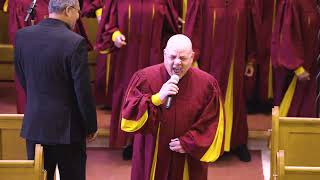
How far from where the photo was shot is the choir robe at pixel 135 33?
550 centimetres

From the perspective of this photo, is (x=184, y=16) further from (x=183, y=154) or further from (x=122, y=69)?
(x=183, y=154)

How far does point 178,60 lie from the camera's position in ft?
12.2

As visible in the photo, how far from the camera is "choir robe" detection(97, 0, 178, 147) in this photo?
5.50 meters

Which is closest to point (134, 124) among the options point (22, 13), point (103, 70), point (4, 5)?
point (22, 13)

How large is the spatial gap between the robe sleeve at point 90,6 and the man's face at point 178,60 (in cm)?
214

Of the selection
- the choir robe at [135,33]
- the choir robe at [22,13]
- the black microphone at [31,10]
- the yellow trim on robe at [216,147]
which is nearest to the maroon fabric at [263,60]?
the choir robe at [135,33]

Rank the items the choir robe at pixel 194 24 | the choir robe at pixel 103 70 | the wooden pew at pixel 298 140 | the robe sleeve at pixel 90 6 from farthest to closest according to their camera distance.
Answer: the robe sleeve at pixel 90 6 → the choir robe at pixel 103 70 → the choir robe at pixel 194 24 → the wooden pew at pixel 298 140

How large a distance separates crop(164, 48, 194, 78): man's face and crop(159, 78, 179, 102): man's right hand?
0.17 metres

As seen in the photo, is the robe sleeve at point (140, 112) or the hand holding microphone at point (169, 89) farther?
the robe sleeve at point (140, 112)

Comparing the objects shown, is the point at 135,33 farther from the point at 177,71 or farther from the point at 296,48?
the point at 177,71

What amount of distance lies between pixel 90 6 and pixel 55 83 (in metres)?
2.01

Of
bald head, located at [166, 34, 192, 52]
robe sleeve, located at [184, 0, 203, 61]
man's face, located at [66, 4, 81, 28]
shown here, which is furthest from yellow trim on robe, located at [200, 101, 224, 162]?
robe sleeve, located at [184, 0, 203, 61]

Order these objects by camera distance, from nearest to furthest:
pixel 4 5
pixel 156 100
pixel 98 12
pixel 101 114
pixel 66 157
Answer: pixel 156 100 → pixel 66 157 → pixel 98 12 → pixel 4 5 → pixel 101 114

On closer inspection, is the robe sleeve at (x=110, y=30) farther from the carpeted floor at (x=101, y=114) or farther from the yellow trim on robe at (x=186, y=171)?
the yellow trim on robe at (x=186, y=171)
